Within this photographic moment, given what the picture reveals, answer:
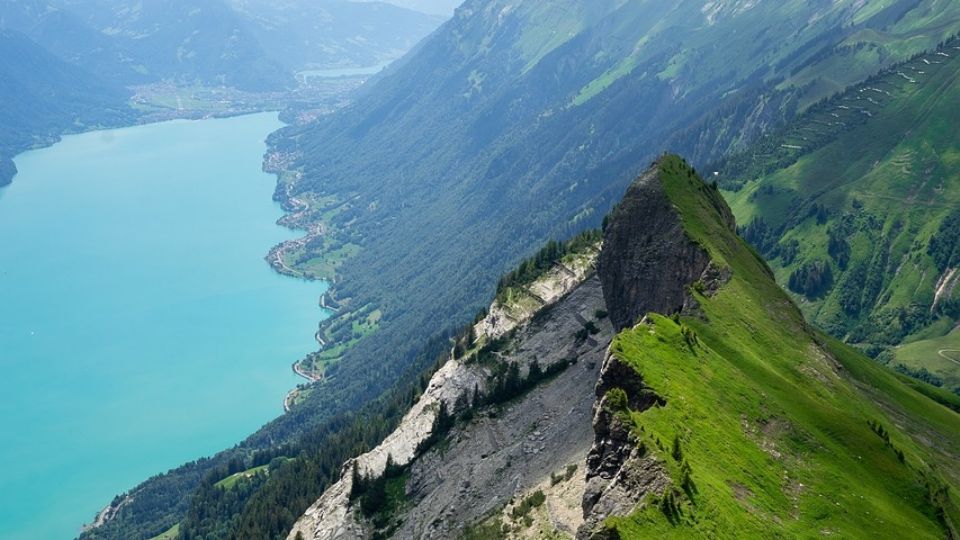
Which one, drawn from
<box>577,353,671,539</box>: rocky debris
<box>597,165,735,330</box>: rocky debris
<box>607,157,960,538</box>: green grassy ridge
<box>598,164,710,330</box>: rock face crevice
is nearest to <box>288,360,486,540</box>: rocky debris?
<box>598,164,710,330</box>: rock face crevice

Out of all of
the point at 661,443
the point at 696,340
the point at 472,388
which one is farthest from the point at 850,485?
the point at 472,388

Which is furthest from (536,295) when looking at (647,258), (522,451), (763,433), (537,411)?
(763,433)

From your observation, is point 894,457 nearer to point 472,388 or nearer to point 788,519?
point 788,519

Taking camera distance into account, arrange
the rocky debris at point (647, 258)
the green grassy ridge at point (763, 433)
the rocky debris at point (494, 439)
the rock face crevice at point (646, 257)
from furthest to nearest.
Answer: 1. the rock face crevice at point (646, 257)
2. the rocky debris at point (647, 258)
3. the rocky debris at point (494, 439)
4. the green grassy ridge at point (763, 433)

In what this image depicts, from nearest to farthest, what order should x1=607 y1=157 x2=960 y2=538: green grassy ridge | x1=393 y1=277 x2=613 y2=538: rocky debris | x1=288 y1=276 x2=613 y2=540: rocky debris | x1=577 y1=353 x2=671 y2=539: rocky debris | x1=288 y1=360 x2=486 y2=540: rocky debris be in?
x1=577 y1=353 x2=671 y2=539: rocky debris, x1=607 y1=157 x2=960 y2=538: green grassy ridge, x1=393 y1=277 x2=613 y2=538: rocky debris, x1=288 y1=276 x2=613 y2=540: rocky debris, x1=288 y1=360 x2=486 y2=540: rocky debris

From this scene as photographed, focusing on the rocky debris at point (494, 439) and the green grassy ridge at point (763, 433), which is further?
the rocky debris at point (494, 439)

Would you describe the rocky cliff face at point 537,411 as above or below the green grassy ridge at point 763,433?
above

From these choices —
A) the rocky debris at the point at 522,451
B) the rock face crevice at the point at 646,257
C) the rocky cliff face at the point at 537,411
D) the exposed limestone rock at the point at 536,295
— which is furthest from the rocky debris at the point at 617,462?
the exposed limestone rock at the point at 536,295

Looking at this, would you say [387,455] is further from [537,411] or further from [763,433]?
[763,433]

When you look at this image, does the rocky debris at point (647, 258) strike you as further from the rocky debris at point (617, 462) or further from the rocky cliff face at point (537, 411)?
the rocky debris at point (617, 462)

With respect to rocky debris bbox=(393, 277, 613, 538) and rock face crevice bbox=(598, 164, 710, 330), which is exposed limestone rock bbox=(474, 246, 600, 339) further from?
rock face crevice bbox=(598, 164, 710, 330)
